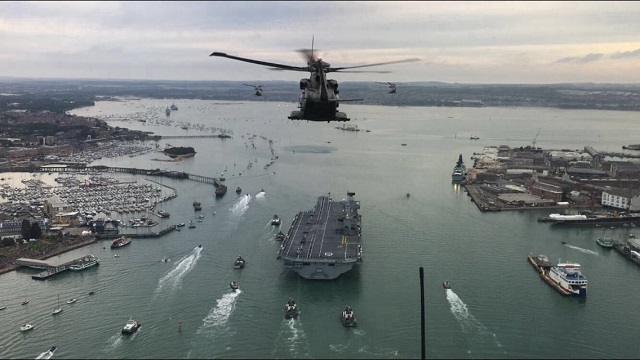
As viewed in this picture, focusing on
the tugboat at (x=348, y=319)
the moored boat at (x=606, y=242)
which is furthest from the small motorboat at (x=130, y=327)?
the moored boat at (x=606, y=242)

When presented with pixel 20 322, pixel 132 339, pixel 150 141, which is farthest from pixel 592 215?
pixel 150 141

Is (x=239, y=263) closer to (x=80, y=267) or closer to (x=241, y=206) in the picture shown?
(x=80, y=267)

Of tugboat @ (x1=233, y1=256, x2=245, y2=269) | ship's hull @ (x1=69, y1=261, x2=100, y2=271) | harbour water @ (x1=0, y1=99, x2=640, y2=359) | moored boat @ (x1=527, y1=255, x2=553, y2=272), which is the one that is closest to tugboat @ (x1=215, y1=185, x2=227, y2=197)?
harbour water @ (x1=0, y1=99, x2=640, y2=359)

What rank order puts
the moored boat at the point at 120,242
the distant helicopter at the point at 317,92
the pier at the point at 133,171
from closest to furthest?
1. the distant helicopter at the point at 317,92
2. the moored boat at the point at 120,242
3. the pier at the point at 133,171

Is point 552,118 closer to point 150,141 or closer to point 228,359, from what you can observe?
point 150,141

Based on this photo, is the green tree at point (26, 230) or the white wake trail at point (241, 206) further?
the white wake trail at point (241, 206)

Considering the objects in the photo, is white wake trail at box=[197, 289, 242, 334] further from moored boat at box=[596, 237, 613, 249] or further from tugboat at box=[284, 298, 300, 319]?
moored boat at box=[596, 237, 613, 249]

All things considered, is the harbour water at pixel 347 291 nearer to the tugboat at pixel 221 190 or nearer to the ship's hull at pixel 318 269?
the ship's hull at pixel 318 269
